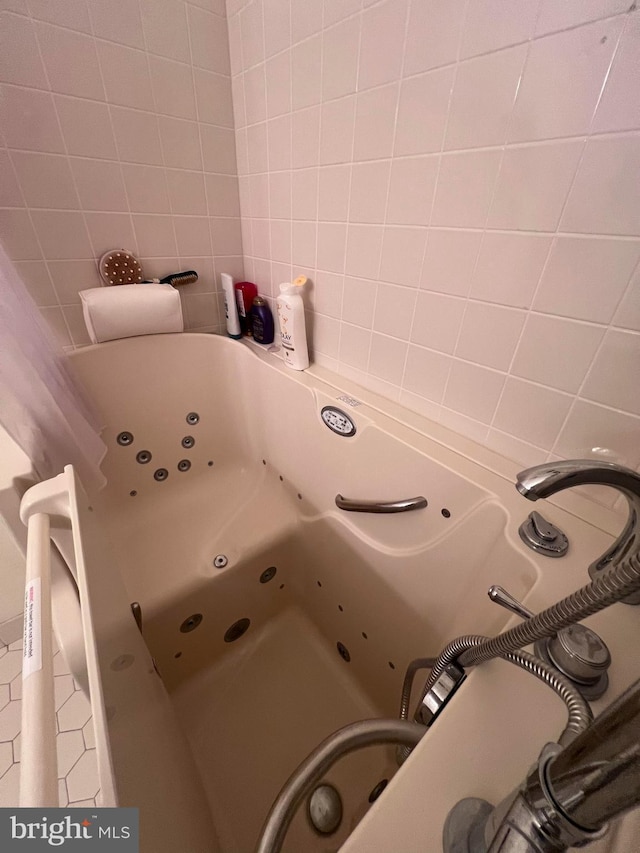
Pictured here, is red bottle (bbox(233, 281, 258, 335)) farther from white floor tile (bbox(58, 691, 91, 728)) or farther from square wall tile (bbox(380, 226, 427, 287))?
white floor tile (bbox(58, 691, 91, 728))

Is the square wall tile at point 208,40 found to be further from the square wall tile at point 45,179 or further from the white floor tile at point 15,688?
the white floor tile at point 15,688

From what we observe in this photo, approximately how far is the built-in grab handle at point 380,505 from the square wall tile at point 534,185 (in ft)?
1.70

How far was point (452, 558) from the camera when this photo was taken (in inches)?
26.0

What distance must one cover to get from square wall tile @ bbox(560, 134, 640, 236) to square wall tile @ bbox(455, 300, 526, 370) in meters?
0.15

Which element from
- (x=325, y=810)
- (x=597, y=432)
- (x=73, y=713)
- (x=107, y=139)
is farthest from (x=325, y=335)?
(x=73, y=713)

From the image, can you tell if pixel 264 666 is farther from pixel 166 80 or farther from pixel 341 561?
pixel 166 80

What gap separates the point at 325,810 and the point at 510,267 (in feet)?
3.57

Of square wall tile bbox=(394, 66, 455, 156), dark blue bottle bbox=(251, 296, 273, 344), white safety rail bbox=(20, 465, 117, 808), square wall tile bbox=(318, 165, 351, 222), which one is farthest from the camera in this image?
dark blue bottle bbox=(251, 296, 273, 344)

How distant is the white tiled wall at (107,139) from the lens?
803 mm

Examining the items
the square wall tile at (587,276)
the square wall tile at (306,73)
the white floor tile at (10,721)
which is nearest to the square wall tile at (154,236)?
the square wall tile at (306,73)

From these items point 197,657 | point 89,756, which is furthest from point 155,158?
point 89,756

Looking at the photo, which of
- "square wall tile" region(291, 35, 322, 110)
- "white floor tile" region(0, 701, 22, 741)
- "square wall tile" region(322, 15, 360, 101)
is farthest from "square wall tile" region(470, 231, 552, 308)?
"white floor tile" region(0, 701, 22, 741)

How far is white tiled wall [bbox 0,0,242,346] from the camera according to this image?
803 mm

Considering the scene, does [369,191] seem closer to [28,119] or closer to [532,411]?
[532,411]
